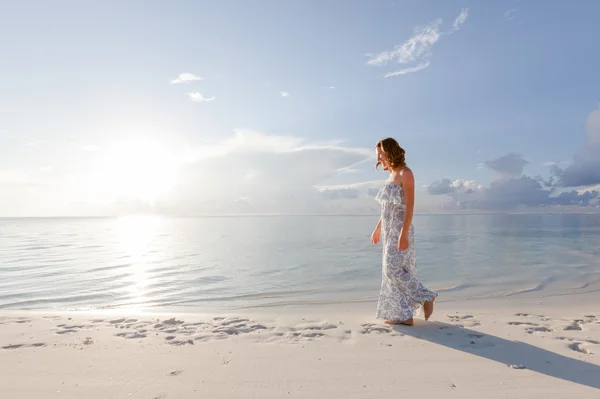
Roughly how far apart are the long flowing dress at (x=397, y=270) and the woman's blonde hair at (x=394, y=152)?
12.1 inches

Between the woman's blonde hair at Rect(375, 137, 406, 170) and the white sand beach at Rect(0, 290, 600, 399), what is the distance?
8.07 ft

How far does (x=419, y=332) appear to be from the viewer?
539 cm

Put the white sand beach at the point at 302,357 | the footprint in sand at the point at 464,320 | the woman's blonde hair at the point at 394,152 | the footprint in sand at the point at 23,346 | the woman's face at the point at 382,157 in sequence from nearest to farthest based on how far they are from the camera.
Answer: the white sand beach at the point at 302,357 < the footprint in sand at the point at 23,346 < the woman's blonde hair at the point at 394,152 < the woman's face at the point at 382,157 < the footprint in sand at the point at 464,320

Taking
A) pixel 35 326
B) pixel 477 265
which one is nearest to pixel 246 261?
pixel 477 265

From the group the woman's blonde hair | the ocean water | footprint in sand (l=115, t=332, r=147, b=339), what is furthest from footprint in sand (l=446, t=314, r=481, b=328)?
footprint in sand (l=115, t=332, r=147, b=339)

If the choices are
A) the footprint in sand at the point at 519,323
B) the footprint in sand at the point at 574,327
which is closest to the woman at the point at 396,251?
the footprint in sand at the point at 519,323

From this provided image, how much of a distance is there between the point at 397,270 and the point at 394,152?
1.84 m

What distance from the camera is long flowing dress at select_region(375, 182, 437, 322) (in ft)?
19.0

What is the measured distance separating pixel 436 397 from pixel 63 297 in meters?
10.4

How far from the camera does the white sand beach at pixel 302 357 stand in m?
3.65

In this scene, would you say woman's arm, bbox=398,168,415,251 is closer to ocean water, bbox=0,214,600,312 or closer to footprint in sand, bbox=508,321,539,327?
footprint in sand, bbox=508,321,539,327

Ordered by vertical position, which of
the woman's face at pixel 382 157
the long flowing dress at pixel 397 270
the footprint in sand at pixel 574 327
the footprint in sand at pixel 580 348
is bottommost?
the footprint in sand at pixel 574 327

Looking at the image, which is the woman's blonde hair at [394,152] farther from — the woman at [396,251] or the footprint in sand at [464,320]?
the footprint in sand at [464,320]

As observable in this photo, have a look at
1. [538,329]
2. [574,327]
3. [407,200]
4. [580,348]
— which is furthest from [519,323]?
[407,200]
